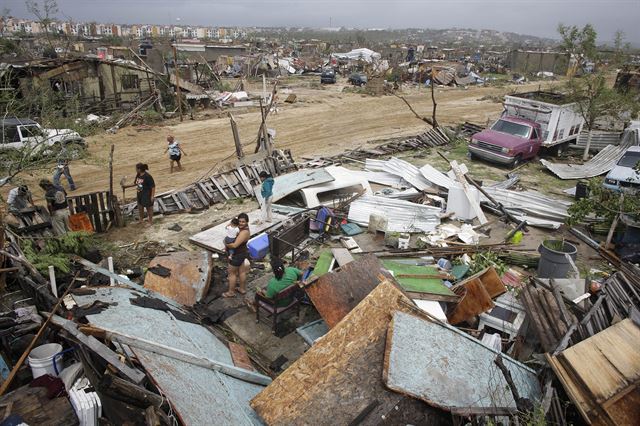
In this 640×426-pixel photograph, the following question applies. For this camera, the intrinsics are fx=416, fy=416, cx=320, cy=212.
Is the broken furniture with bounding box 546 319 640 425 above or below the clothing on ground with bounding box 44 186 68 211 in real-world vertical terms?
above

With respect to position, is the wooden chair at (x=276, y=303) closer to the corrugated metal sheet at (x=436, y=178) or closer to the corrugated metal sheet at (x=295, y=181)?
the corrugated metal sheet at (x=295, y=181)

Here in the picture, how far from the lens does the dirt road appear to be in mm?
15633

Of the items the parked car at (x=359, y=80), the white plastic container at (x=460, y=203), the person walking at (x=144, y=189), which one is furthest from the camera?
the parked car at (x=359, y=80)

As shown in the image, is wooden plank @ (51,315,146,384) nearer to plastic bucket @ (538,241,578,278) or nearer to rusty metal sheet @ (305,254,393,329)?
rusty metal sheet @ (305,254,393,329)

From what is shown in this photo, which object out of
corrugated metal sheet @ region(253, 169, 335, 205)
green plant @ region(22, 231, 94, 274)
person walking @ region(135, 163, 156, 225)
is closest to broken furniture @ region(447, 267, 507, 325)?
corrugated metal sheet @ region(253, 169, 335, 205)

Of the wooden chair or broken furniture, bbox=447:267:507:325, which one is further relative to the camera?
the wooden chair

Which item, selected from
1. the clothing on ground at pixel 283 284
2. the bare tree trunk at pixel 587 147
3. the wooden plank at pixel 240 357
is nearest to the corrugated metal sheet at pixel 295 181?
the clothing on ground at pixel 283 284

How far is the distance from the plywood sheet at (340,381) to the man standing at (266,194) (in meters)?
5.67

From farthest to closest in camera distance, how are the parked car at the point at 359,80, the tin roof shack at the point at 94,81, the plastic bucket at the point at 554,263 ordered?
the parked car at the point at 359,80, the tin roof shack at the point at 94,81, the plastic bucket at the point at 554,263

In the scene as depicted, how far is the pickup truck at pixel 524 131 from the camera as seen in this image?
15.9 metres

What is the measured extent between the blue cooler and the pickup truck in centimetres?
1058

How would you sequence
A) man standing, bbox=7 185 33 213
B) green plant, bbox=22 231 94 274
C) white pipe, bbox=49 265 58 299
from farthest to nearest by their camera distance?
1. man standing, bbox=7 185 33 213
2. green plant, bbox=22 231 94 274
3. white pipe, bbox=49 265 58 299

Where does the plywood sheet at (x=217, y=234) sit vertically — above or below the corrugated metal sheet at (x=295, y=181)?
below

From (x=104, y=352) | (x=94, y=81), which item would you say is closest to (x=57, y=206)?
(x=104, y=352)
